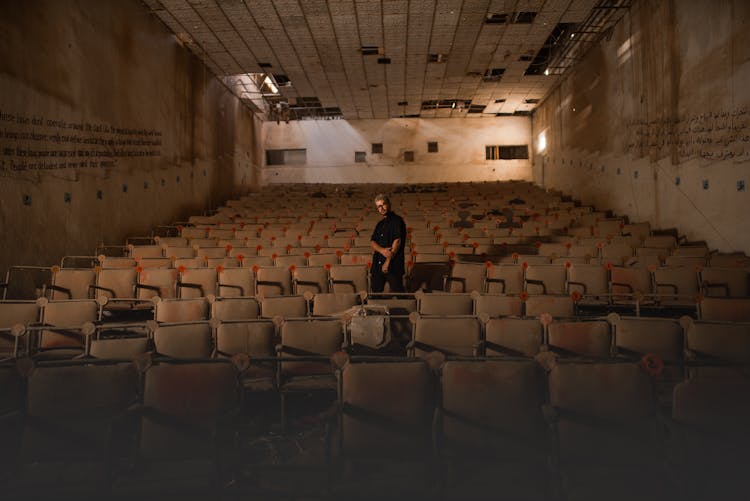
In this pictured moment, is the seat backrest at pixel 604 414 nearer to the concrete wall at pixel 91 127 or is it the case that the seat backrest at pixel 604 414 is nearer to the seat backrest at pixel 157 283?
the seat backrest at pixel 157 283

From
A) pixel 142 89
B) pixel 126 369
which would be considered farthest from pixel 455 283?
pixel 142 89

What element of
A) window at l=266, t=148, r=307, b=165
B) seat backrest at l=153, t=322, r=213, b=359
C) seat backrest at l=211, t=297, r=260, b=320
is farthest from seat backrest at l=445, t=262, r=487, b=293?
window at l=266, t=148, r=307, b=165

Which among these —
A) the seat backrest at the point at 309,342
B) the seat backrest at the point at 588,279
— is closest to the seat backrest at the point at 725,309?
the seat backrest at the point at 588,279

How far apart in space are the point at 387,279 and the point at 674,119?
5.36 meters

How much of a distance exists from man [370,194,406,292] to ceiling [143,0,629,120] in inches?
206

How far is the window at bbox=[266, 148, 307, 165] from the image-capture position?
15.9 meters

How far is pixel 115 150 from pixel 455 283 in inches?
224

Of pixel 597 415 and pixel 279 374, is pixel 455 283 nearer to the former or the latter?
pixel 279 374

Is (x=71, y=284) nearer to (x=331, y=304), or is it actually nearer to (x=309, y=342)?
(x=331, y=304)

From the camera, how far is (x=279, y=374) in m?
2.57

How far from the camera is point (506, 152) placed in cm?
1544

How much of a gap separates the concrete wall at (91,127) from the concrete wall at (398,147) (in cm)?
551

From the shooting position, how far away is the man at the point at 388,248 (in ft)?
13.0

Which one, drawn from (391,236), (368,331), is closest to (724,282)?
(391,236)
